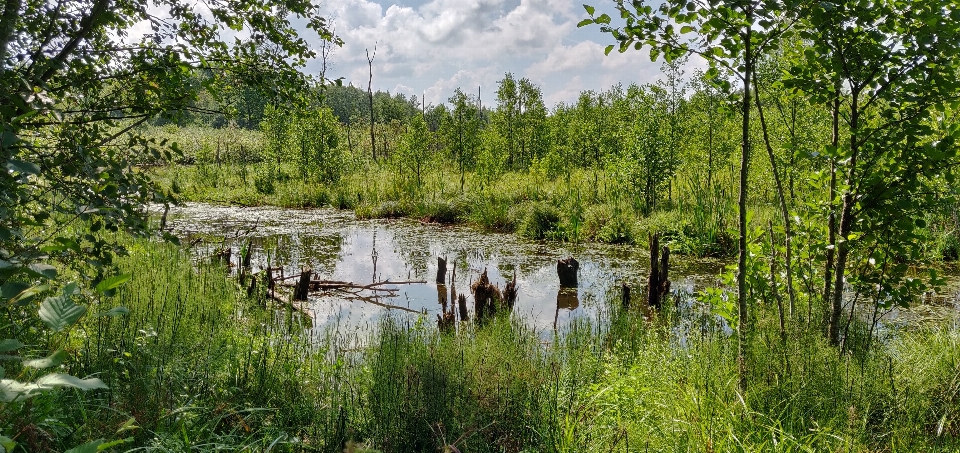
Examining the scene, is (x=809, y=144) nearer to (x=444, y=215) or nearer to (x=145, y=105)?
(x=444, y=215)

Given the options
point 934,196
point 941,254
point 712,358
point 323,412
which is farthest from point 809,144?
point 323,412

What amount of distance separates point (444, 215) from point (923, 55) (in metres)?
14.2

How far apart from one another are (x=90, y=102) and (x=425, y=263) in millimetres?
8150

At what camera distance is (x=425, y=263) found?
10930mm

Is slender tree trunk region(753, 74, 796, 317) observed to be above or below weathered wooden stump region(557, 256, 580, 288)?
above

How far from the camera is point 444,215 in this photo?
16.8 m

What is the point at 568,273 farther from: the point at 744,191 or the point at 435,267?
the point at 744,191

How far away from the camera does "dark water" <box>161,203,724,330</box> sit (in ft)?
25.7

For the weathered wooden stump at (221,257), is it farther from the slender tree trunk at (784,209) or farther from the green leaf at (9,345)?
the green leaf at (9,345)

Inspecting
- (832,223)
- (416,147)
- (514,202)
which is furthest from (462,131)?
(832,223)

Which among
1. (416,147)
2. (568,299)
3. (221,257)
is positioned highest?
(416,147)

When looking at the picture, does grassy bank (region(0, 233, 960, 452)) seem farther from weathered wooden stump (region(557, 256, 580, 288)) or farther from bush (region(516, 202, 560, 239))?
bush (region(516, 202, 560, 239))

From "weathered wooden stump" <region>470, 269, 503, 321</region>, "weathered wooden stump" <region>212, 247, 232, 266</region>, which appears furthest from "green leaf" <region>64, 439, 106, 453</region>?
"weathered wooden stump" <region>212, 247, 232, 266</region>

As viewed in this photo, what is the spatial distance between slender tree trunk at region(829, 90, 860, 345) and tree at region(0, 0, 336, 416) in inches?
146
